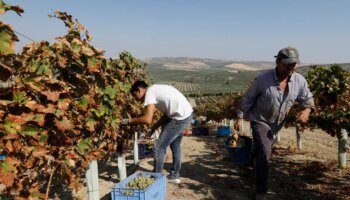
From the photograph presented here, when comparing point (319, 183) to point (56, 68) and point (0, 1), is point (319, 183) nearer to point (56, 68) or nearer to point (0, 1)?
point (56, 68)

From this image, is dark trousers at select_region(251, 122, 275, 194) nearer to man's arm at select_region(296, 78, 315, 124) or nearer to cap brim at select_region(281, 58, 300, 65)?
man's arm at select_region(296, 78, 315, 124)

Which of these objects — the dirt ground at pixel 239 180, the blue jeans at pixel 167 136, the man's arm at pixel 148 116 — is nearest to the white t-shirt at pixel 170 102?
the blue jeans at pixel 167 136

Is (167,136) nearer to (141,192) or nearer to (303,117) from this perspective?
(141,192)

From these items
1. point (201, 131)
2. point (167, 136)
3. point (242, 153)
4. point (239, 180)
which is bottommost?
point (201, 131)

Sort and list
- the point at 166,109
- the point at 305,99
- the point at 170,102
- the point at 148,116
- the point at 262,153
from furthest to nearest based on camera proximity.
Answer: the point at 166,109
the point at 170,102
the point at 148,116
the point at 305,99
the point at 262,153

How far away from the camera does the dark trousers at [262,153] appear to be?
5328mm

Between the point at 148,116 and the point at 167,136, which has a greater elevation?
the point at 148,116

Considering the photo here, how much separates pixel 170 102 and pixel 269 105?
5.59 ft

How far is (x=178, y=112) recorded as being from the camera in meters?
6.02

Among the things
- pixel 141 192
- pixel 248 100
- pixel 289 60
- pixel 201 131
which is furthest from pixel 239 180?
pixel 201 131

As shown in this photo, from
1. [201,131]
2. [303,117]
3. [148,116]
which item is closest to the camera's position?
[303,117]

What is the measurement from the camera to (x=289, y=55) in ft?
16.1

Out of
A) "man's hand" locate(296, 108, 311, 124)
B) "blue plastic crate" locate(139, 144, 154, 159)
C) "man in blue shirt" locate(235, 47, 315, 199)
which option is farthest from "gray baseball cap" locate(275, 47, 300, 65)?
"blue plastic crate" locate(139, 144, 154, 159)

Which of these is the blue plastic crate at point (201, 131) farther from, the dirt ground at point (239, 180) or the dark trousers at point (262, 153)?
the dark trousers at point (262, 153)
